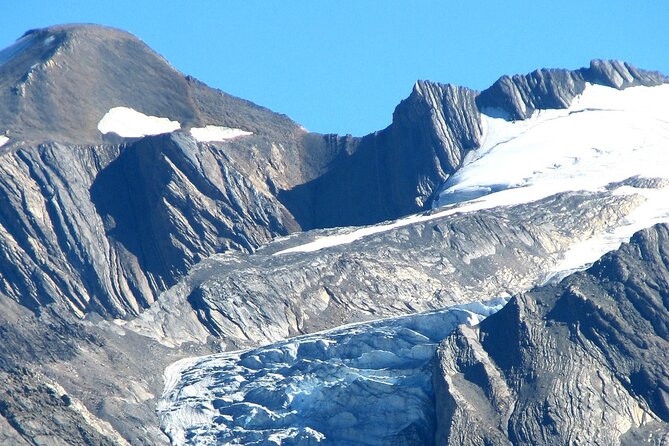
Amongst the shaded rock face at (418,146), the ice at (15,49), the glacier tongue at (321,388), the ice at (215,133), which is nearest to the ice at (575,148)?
the shaded rock face at (418,146)

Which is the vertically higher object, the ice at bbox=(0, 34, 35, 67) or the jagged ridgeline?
the ice at bbox=(0, 34, 35, 67)

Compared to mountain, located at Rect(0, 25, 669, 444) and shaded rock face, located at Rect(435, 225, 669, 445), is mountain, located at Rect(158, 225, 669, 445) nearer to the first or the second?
shaded rock face, located at Rect(435, 225, 669, 445)

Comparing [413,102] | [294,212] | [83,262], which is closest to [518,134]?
[413,102]

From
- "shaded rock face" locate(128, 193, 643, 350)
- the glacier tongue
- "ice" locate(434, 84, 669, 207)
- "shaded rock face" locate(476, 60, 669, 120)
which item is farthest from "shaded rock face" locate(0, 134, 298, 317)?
"shaded rock face" locate(476, 60, 669, 120)

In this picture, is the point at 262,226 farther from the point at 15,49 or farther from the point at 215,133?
the point at 15,49

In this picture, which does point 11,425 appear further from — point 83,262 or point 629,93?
point 629,93

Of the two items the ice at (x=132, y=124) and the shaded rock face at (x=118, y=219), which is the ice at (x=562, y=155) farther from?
the ice at (x=132, y=124)
